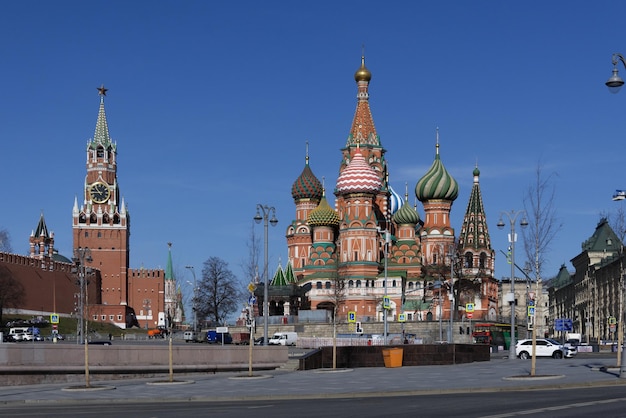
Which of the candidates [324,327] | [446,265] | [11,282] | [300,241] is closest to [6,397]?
[324,327]

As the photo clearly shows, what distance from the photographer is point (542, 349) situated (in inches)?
2302

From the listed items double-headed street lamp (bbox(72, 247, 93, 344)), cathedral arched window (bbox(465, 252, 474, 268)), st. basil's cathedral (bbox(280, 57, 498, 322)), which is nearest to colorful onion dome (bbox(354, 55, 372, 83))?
st. basil's cathedral (bbox(280, 57, 498, 322))

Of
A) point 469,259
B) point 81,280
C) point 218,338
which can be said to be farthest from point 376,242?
point 81,280

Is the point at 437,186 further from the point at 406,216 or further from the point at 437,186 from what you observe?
the point at 406,216

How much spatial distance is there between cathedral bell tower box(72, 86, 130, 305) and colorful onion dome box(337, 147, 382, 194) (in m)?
62.6

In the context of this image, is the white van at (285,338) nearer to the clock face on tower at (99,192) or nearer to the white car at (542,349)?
the white car at (542,349)

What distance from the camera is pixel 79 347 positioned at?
36375 mm

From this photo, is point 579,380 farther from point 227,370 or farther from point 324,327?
point 324,327

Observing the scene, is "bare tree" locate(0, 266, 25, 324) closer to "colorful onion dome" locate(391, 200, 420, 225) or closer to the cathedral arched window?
"colorful onion dome" locate(391, 200, 420, 225)

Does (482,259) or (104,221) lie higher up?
(104,221)

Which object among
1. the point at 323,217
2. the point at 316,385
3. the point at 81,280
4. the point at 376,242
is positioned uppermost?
the point at 323,217

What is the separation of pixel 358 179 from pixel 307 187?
1826cm

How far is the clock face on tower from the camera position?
579 ft

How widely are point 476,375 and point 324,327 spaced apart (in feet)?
228
